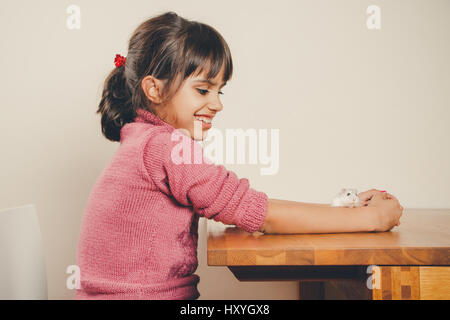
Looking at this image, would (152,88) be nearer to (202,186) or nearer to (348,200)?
(202,186)

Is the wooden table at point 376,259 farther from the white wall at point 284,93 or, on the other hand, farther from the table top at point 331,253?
the white wall at point 284,93

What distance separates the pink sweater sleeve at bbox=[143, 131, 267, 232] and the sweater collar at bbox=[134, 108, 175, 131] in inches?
5.0

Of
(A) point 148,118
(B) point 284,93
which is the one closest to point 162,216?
(A) point 148,118

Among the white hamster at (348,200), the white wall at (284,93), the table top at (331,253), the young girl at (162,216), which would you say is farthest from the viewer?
the white wall at (284,93)

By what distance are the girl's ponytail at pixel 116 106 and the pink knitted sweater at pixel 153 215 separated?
18 cm

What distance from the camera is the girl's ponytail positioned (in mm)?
903

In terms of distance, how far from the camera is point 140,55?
871 mm

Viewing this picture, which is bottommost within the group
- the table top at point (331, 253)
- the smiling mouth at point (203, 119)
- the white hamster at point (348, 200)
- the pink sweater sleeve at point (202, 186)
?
the table top at point (331, 253)

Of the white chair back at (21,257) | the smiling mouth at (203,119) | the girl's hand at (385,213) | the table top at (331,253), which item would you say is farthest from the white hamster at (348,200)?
the white chair back at (21,257)

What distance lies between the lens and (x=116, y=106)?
0.91 m

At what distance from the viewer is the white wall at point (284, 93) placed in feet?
4.51

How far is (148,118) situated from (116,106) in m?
0.11

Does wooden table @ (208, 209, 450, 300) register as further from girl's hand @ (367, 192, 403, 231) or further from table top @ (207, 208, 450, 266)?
girl's hand @ (367, 192, 403, 231)
